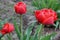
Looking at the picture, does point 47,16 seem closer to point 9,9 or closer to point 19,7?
point 19,7

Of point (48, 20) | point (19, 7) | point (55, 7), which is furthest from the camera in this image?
point (55, 7)

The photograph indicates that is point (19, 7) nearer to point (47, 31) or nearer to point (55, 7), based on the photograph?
point (47, 31)

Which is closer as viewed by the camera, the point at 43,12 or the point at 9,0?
the point at 43,12

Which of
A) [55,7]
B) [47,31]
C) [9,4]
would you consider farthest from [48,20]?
[9,4]

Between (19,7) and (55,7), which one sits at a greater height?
(19,7)

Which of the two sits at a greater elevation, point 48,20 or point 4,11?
point 48,20

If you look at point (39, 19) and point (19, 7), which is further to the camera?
point (19, 7)

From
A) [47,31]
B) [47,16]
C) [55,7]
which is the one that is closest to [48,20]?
[47,16]

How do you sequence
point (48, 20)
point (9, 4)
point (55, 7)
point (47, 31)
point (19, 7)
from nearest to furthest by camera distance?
point (48, 20) < point (19, 7) < point (47, 31) < point (55, 7) < point (9, 4)

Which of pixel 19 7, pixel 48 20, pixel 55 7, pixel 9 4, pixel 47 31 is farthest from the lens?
pixel 9 4
